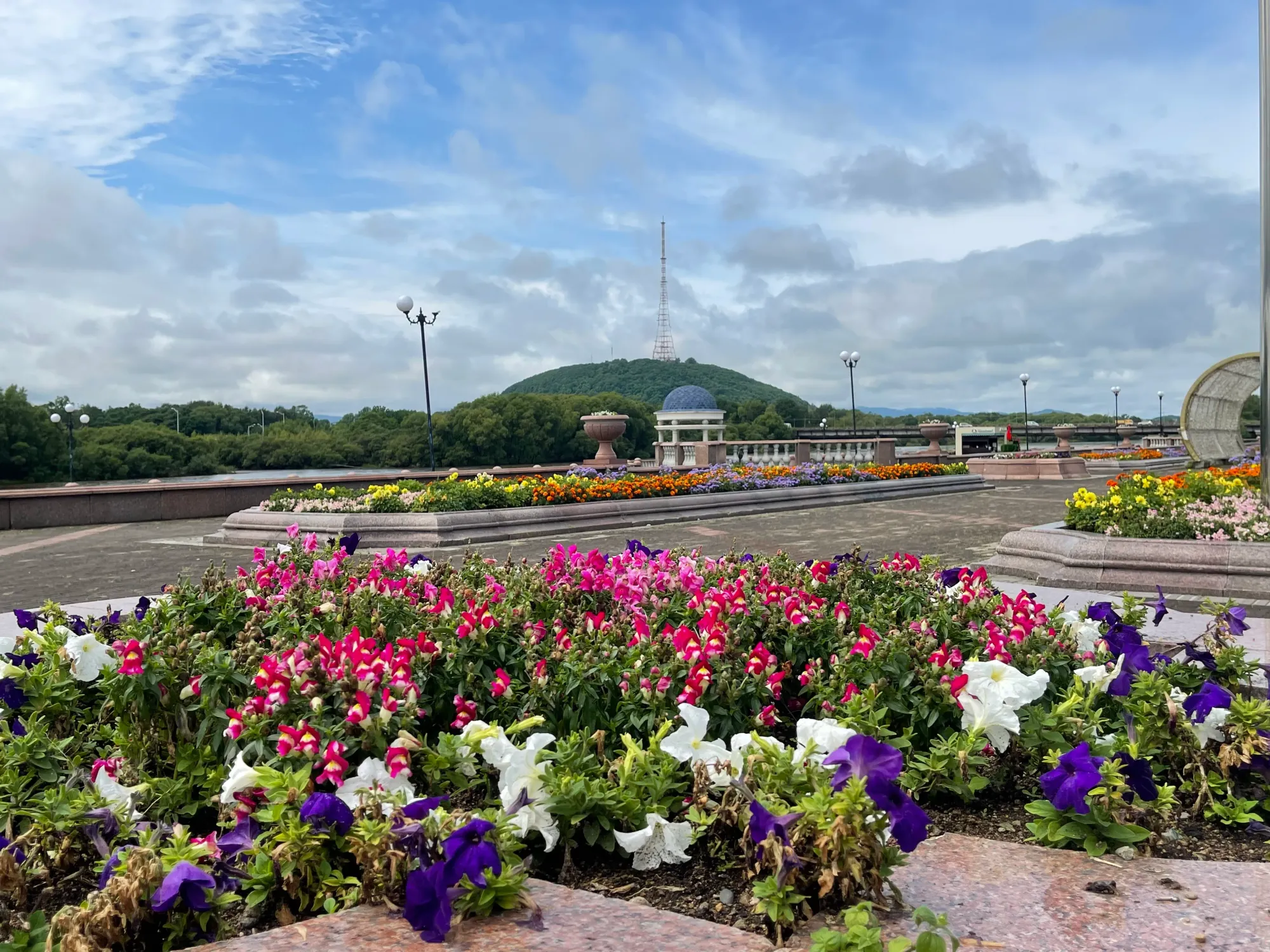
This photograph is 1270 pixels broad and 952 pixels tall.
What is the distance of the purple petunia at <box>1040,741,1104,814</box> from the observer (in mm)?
2461

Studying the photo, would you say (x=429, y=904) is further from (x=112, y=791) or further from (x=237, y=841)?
(x=112, y=791)

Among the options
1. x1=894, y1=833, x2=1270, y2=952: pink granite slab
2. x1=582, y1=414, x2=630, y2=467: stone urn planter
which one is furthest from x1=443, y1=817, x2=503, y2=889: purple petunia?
x1=582, y1=414, x2=630, y2=467: stone urn planter

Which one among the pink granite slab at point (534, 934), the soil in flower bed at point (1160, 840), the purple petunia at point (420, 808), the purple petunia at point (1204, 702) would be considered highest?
the purple petunia at point (420, 808)

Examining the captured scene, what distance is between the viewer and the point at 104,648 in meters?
3.61

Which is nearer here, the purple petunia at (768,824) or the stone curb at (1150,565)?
the purple petunia at (768,824)

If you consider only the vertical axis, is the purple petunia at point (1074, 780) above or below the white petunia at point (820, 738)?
below

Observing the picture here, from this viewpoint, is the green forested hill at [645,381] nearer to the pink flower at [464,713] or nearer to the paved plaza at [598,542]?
the paved plaza at [598,542]

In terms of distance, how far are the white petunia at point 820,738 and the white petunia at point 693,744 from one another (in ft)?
0.66

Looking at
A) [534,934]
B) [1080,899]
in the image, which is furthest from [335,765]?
[1080,899]

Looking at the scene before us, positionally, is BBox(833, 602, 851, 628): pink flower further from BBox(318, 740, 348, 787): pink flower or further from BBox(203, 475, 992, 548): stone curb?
BBox(203, 475, 992, 548): stone curb

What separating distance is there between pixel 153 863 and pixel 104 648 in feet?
5.94

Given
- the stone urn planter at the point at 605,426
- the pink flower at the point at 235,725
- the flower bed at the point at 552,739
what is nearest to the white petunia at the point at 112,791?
the flower bed at the point at 552,739

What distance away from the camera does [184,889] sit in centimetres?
208

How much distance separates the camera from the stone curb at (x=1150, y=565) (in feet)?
23.4
